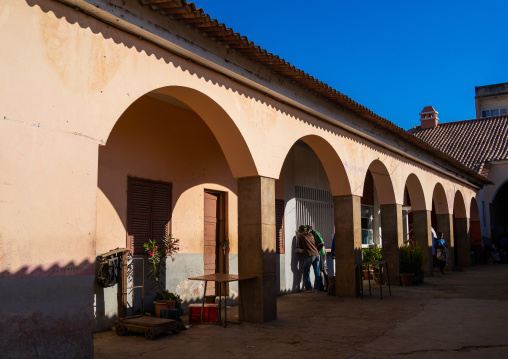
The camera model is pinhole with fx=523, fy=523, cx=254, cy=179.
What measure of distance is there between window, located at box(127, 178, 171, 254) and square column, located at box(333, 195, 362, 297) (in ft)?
14.2

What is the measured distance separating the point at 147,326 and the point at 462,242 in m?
19.2

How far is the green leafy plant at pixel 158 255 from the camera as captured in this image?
9109 millimetres

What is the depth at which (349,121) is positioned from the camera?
12305 mm

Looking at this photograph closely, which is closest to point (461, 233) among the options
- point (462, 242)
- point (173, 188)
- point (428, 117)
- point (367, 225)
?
point (462, 242)

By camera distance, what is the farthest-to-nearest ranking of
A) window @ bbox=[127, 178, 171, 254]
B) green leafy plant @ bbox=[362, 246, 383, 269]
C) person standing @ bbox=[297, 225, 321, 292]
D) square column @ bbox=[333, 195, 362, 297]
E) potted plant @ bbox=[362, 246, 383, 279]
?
green leafy plant @ bbox=[362, 246, 383, 269] < potted plant @ bbox=[362, 246, 383, 279] < person standing @ bbox=[297, 225, 321, 292] < square column @ bbox=[333, 195, 362, 297] < window @ bbox=[127, 178, 171, 254]

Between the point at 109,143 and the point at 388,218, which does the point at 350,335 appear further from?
the point at 388,218

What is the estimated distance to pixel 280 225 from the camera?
13.1 meters

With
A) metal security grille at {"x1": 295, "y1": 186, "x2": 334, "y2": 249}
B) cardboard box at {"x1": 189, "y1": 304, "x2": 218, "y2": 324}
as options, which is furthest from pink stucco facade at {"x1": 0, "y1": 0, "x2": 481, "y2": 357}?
metal security grille at {"x1": 295, "y1": 186, "x2": 334, "y2": 249}

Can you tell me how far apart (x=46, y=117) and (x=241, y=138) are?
3.64 metres

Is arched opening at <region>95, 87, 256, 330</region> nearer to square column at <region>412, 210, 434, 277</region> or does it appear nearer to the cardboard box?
the cardboard box

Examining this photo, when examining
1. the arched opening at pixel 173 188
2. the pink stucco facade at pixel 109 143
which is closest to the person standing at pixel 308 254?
the pink stucco facade at pixel 109 143

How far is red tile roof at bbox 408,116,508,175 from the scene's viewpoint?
28.1 m

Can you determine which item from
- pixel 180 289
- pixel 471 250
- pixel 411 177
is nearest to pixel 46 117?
pixel 180 289

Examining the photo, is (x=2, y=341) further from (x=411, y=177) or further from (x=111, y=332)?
(x=411, y=177)
